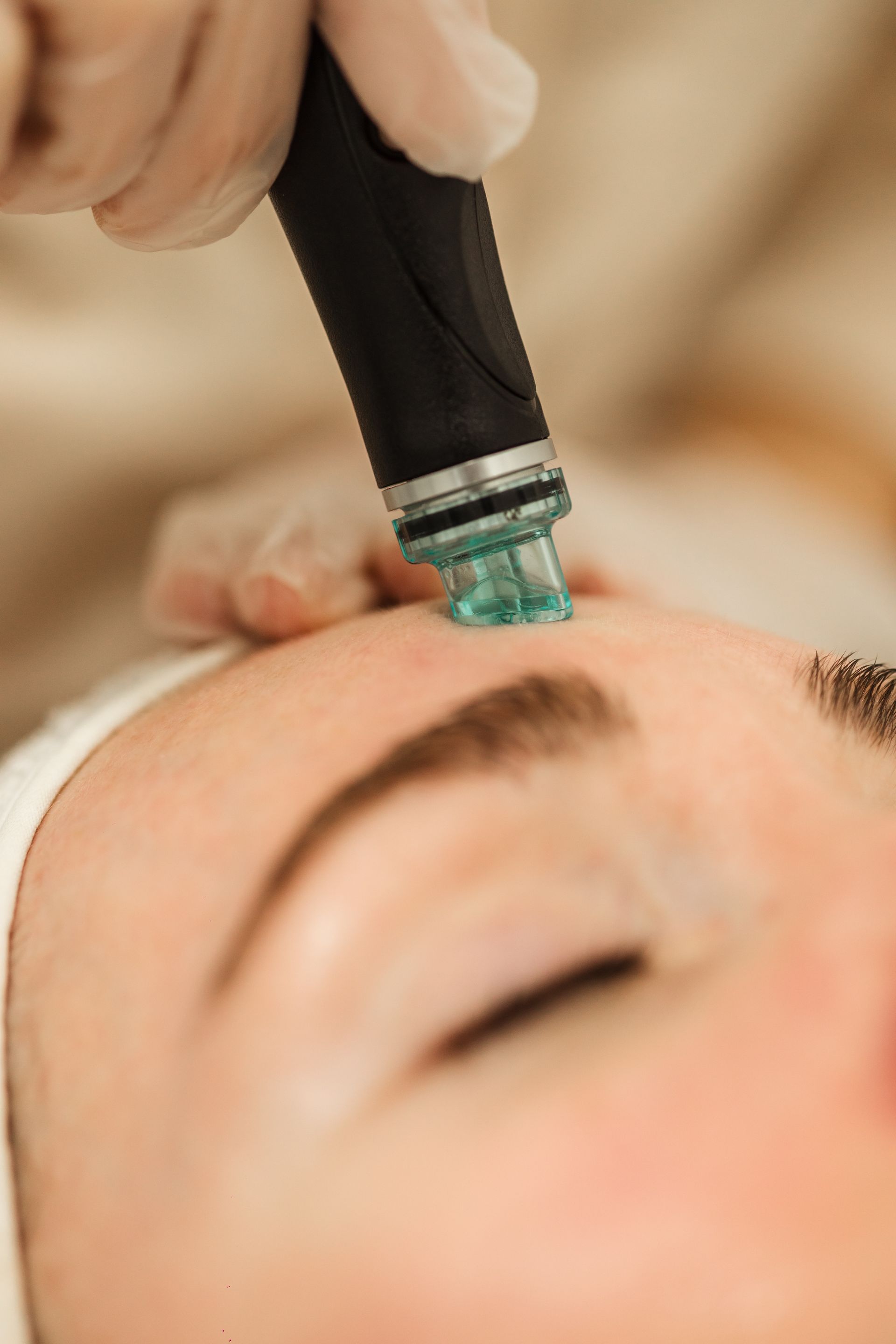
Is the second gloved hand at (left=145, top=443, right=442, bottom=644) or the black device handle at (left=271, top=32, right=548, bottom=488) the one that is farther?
the second gloved hand at (left=145, top=443, right=442, bottom=644)

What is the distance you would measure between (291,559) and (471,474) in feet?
1.19

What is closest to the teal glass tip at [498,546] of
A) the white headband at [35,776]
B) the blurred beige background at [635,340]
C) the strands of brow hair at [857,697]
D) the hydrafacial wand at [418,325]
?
the hydrafacial wand at [418,325]

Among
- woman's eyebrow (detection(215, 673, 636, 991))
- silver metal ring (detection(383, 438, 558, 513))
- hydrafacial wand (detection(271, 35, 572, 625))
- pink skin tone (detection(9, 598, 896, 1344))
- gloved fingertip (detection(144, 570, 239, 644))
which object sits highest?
hydrafacial wand (detection(271, 35, 572, 625))

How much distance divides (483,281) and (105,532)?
683 millimetres

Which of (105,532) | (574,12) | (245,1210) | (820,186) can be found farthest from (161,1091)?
(820,186)

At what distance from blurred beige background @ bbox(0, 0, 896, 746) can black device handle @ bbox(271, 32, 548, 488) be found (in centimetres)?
52

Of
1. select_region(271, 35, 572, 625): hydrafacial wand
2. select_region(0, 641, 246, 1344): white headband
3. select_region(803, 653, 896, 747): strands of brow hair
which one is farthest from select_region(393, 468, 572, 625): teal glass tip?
select_region(0, 641, 246, 1344): white headband

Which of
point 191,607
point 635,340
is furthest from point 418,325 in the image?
point 635,340

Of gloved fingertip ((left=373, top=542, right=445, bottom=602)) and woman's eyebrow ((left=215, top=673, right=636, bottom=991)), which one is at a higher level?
gloved fingertip ((left=373, top=542, right=445, bottom=602))

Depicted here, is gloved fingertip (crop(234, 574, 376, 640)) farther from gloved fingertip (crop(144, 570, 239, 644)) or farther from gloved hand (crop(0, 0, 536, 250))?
gloved hand (crop(0, 0, 536, 250))

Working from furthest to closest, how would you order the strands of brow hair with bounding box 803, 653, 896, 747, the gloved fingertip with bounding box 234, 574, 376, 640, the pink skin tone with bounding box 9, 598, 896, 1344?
the gloved fingertip with bounding box 234, 574, 376, 640, the strands of brow hair with bounding box 803, 653, 896, 747, the pink skin tone with bounding box 9, 598, 896, 1344

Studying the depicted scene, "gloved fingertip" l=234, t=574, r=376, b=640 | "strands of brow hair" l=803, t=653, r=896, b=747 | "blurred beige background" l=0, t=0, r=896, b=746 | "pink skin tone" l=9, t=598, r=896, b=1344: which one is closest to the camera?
"pink skin tone" l=9, t=598, r=896, b=1344

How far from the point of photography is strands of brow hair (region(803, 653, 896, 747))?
0.70m

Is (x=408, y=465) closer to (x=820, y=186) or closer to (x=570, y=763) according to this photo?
(x=570, y=763)
